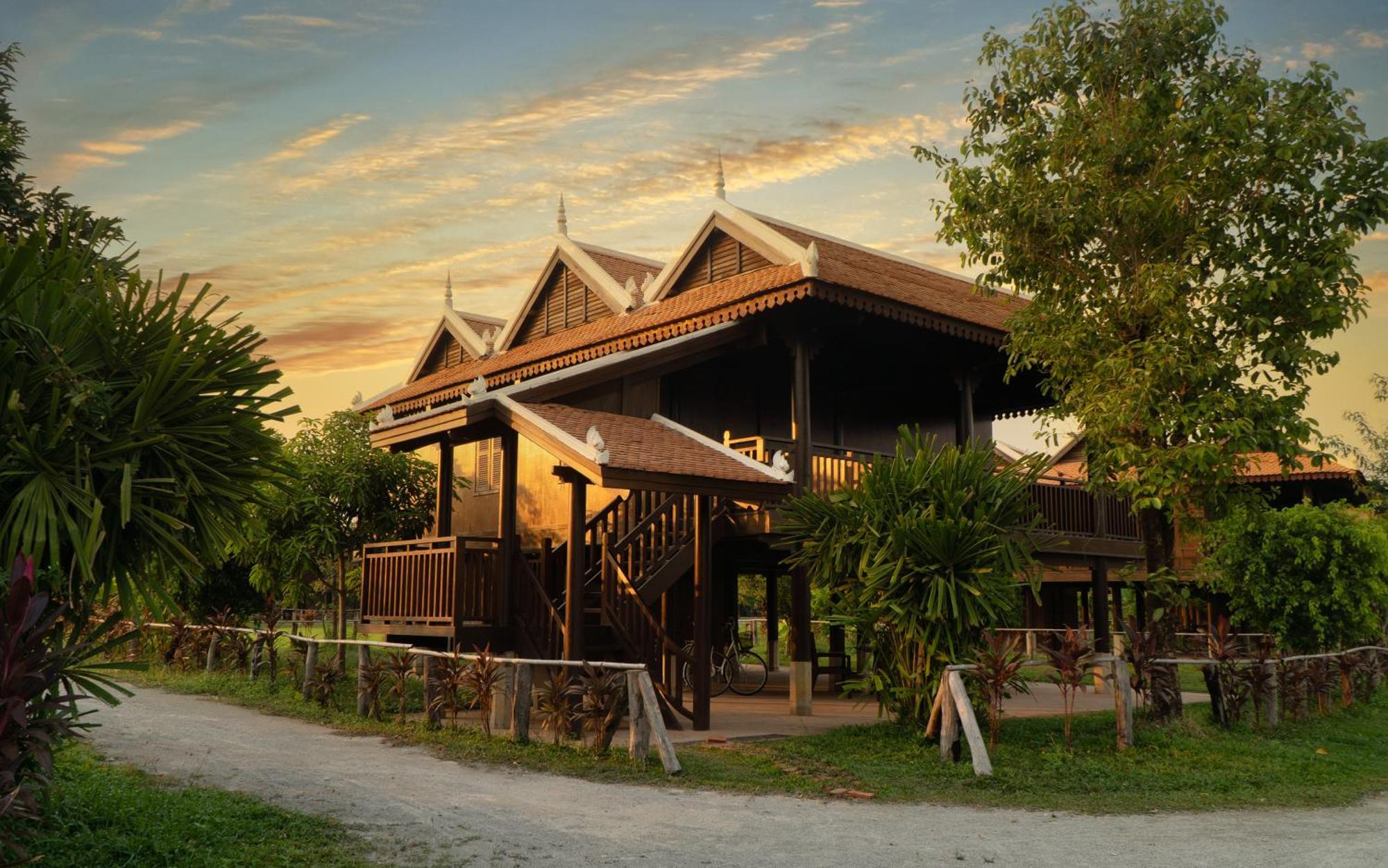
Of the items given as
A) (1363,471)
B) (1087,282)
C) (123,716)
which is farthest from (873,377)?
(1363,471)

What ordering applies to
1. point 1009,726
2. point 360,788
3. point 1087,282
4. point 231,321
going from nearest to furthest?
point 231,321
point 360,788
point 1009,726
point 1087,282

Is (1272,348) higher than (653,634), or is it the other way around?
(1272,348)

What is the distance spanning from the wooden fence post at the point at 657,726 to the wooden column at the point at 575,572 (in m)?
2.54

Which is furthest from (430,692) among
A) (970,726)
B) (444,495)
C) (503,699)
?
(970,726)

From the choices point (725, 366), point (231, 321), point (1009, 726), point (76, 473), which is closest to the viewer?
point (76, 473)

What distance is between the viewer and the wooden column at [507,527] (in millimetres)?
14750

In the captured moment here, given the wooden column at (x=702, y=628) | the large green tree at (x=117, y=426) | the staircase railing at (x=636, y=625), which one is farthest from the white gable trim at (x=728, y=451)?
the large green tree at (x=117, y=426)

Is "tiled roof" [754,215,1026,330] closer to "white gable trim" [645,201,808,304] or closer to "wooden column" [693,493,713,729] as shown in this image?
"white gable trim" [645,201,808,304]

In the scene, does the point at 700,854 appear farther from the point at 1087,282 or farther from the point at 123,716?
the point at 1087,282

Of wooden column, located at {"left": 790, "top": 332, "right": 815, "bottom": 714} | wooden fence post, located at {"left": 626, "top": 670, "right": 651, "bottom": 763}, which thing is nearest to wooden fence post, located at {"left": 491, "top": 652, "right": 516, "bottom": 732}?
wooden fence post, located at {"left": 626, "top": 670, "right": 651, "bottom": 763}

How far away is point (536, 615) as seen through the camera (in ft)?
48.3

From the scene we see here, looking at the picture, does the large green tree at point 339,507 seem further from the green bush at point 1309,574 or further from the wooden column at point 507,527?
the green bush at point 1309,574

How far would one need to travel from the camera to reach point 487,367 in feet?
70.9

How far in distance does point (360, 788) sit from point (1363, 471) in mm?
30923
